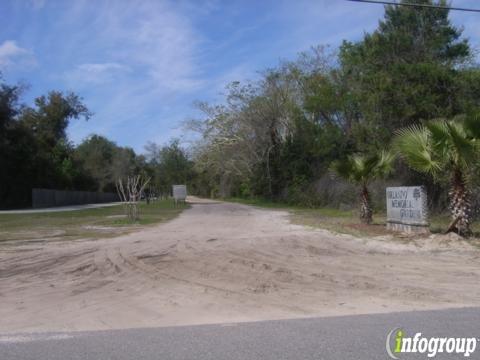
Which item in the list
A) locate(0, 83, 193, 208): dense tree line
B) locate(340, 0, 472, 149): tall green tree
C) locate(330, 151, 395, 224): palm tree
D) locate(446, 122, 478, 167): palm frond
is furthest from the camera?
locate(0, 83, 193, 208): dense tree line

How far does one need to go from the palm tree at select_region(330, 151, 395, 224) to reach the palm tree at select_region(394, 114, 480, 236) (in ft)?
14.5

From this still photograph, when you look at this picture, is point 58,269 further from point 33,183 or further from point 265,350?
point 33,183

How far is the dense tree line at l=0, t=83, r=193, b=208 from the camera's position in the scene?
50.0m

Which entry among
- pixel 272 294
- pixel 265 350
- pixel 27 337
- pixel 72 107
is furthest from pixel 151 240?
pixel 72 107

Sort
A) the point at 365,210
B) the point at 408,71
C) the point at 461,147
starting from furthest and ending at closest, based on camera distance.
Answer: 1. the point at 408,71
2. the point at 365,210
3. the point at 461,147

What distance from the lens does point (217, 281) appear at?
34.2ft

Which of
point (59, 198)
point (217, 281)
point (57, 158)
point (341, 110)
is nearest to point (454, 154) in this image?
point (217, 281)

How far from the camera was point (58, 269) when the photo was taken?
11.8 m

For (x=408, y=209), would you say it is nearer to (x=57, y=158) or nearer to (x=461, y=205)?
(x=461, y=205)

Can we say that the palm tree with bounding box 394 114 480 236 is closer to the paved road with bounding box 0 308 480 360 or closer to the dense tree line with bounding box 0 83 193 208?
the paved road with bounding box 0 308 480 360

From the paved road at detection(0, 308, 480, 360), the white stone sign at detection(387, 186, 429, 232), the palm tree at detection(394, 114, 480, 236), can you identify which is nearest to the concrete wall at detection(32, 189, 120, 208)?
the white stone sign at detection(387, 186, 429, 232)

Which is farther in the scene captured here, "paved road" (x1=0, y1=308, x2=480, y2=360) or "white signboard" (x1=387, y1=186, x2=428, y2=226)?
"white signboard" (x1=387, y1=186, x2=428, y2=226)

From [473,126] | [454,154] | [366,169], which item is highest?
[473,126]

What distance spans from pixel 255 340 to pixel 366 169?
15569 millimetres
